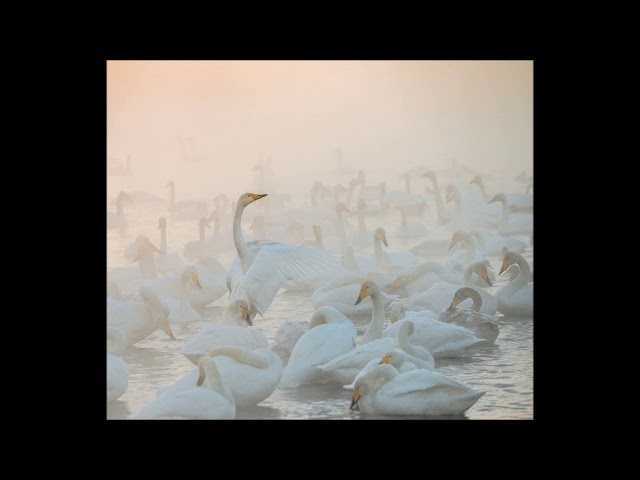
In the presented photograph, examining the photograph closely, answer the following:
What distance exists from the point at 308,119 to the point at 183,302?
4.90 ft

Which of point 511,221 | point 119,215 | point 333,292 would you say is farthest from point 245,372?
point 511,221

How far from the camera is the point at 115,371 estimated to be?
6.77m

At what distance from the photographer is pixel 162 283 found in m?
8.34

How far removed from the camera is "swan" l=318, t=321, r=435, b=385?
6.70m

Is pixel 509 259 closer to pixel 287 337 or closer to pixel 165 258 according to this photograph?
pixel 287 337

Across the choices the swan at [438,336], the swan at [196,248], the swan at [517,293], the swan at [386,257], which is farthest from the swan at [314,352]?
the swan at [196,248]

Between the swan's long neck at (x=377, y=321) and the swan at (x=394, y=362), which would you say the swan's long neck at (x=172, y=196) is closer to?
the swan's long neck at (x=377, y=321)

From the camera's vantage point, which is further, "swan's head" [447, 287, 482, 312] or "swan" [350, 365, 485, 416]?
"swan's head" [447, 287, 482, 312]

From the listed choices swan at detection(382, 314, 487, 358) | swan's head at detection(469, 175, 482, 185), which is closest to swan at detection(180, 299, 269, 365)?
swan at detection(382, 314, 487, 358)

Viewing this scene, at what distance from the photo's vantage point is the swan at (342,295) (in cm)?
812

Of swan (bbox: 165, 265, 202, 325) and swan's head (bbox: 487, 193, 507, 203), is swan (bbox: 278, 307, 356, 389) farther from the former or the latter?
swan's head (bbox: 487, 193, 507, 203)

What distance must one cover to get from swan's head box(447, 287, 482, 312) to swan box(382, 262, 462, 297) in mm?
540
